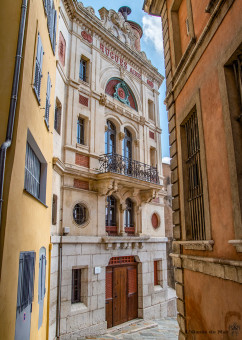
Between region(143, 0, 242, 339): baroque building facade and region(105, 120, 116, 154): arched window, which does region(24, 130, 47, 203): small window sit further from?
region(105, 120, 116, 154): arched window

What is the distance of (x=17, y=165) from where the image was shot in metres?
5.12

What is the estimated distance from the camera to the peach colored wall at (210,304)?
171 inches

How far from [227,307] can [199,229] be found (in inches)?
72.7

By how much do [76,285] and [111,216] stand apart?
3686 mm

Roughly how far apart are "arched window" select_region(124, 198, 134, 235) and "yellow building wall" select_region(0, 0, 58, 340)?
7.55m

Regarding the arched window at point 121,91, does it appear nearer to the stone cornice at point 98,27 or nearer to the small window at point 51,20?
the stone cornice at point 98,27

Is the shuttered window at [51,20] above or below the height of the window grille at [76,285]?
above

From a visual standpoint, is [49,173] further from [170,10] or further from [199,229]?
[170,10]

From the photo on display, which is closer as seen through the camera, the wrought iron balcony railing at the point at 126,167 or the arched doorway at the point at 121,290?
the arched doorway at the point at 121,290

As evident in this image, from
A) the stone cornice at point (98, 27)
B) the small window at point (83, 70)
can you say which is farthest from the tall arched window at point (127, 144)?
the stone cornice at point (98, 27)

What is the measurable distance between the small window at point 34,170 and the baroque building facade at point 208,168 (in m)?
3.67

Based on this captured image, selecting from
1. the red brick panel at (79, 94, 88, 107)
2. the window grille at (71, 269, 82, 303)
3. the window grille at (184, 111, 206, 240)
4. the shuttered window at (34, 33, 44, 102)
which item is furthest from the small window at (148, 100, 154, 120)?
the shuttered window at (34, 33, 44, 102)

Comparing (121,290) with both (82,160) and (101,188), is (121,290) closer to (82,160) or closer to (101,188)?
(101,188)

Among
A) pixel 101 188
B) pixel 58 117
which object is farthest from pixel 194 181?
pixel 58 117
